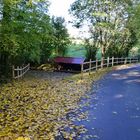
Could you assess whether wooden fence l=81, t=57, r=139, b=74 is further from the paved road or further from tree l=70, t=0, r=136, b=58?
the paved road

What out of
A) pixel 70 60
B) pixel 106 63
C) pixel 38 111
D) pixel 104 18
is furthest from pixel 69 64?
pixel 38 111

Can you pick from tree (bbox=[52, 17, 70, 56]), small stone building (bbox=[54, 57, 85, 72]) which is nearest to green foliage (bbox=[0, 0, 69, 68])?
small stone building (bbox=[54, 57, 85, 72])

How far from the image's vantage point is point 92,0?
29422 millimetres

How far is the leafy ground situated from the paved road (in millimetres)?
447

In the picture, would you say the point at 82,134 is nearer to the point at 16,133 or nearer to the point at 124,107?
the point at 16,133

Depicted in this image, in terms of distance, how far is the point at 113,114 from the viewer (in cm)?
989

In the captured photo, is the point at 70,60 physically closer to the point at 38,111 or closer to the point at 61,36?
the point at 61,36

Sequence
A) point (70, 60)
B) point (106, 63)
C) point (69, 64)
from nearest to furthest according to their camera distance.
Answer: point (69, 64), point (70, 60), point (106, 63)

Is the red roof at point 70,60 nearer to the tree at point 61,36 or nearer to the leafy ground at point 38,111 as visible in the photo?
the tree at point 61,36

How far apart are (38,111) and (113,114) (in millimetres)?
2478

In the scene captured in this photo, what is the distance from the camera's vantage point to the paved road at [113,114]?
7.75 metres

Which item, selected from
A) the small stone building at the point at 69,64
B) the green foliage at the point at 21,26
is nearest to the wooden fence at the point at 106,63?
the small stone building at the point at 69,64

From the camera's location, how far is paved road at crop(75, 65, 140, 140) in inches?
305

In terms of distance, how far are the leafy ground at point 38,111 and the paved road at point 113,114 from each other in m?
0.45
